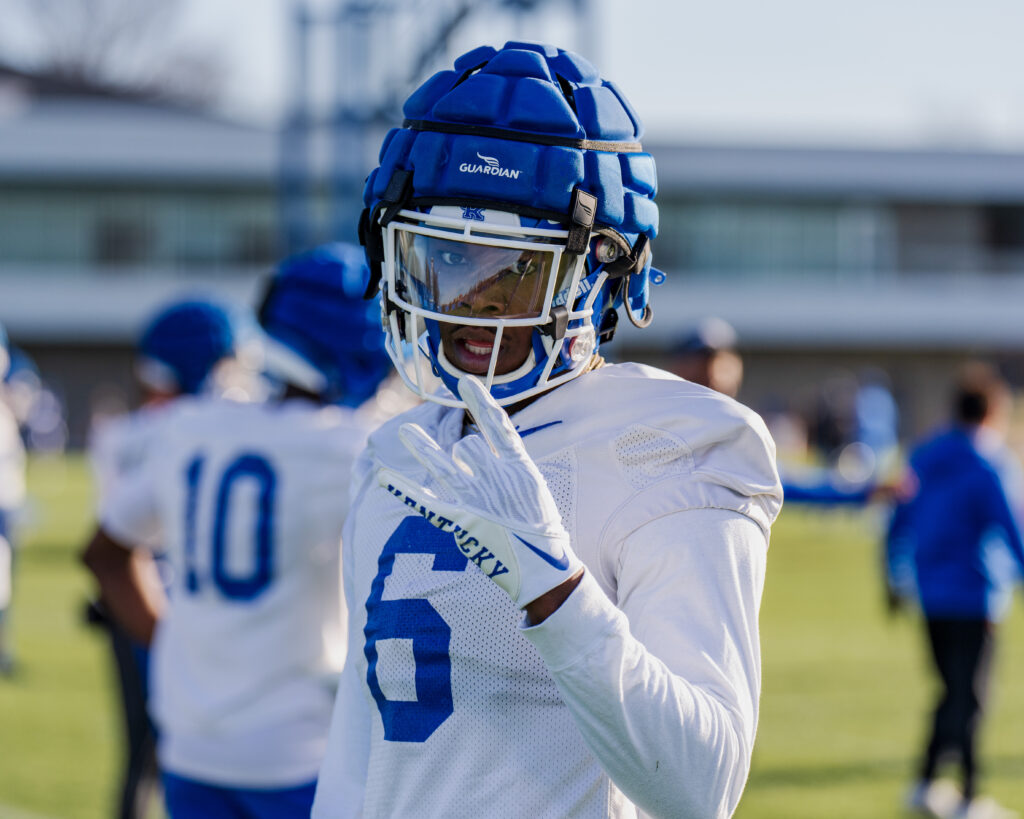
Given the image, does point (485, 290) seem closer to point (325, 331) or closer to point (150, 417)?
point (325, 331)

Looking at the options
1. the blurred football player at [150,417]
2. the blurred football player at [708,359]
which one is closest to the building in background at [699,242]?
the blurred football player at [708,359]

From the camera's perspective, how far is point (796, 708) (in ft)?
27.8

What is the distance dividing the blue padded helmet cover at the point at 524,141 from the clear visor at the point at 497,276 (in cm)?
5

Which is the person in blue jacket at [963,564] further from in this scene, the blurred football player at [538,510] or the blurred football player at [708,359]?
the blurred football player at [538,510]

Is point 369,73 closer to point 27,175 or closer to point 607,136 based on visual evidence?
point 607,136

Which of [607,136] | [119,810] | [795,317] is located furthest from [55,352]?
[607,136]

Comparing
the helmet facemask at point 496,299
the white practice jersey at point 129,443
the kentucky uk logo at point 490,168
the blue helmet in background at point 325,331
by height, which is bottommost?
the white practice jersey at point 129,443

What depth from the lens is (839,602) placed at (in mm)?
13133

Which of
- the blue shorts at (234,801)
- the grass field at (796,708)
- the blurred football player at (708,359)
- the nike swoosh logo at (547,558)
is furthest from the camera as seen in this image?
the grass field at (796,708)

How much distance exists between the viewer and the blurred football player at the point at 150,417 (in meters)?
5.02

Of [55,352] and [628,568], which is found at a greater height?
[628,568]

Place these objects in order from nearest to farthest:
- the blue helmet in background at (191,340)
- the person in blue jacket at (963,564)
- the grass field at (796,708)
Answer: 1. the blue helmet in background at (191,340)
2. the person in blue jacket at (963,564)
3. the grass field at (796,708)

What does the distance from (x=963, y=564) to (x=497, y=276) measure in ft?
16.2

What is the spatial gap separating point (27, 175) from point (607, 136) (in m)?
41.3
